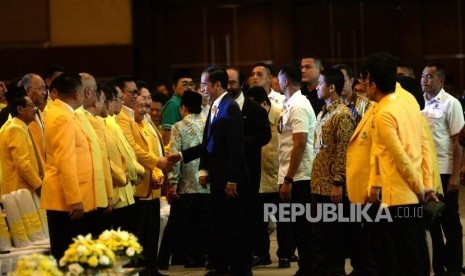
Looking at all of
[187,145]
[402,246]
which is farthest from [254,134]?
[402,246]

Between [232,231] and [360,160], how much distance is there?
1899mm

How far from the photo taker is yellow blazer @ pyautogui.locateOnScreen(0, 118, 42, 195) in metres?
9.52

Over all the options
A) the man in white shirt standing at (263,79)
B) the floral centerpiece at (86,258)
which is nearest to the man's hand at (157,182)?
the man in white shirt standing at (263,79)

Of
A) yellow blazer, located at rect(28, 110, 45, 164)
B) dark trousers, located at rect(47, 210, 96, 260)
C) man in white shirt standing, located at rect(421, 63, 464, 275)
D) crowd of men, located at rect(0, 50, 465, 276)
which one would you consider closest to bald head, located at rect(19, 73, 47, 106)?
crowd of men, located at rect(0, 50, 465, 276)

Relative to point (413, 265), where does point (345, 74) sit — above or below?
above

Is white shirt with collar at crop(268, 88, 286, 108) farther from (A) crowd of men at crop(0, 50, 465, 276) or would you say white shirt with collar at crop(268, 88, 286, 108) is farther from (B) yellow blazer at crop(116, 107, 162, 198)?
(B) yellow blazer at crop(116, 107, 162, 198)

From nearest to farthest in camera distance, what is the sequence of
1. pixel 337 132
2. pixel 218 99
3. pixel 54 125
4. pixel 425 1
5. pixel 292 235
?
pixel 54 125 → pixel 337 132 → pixel 218 99 → pixel 292 235 → pixel 425 1

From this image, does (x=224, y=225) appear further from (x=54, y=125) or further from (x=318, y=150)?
(x=54, y=125)

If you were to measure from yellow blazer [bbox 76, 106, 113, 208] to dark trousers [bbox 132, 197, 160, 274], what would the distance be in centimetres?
140

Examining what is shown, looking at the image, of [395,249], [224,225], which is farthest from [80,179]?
[395,249]

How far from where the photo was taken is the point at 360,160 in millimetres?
8008

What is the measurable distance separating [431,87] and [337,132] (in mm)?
1319

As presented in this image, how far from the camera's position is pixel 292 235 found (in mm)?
10961

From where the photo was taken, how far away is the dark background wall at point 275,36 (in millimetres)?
20000
